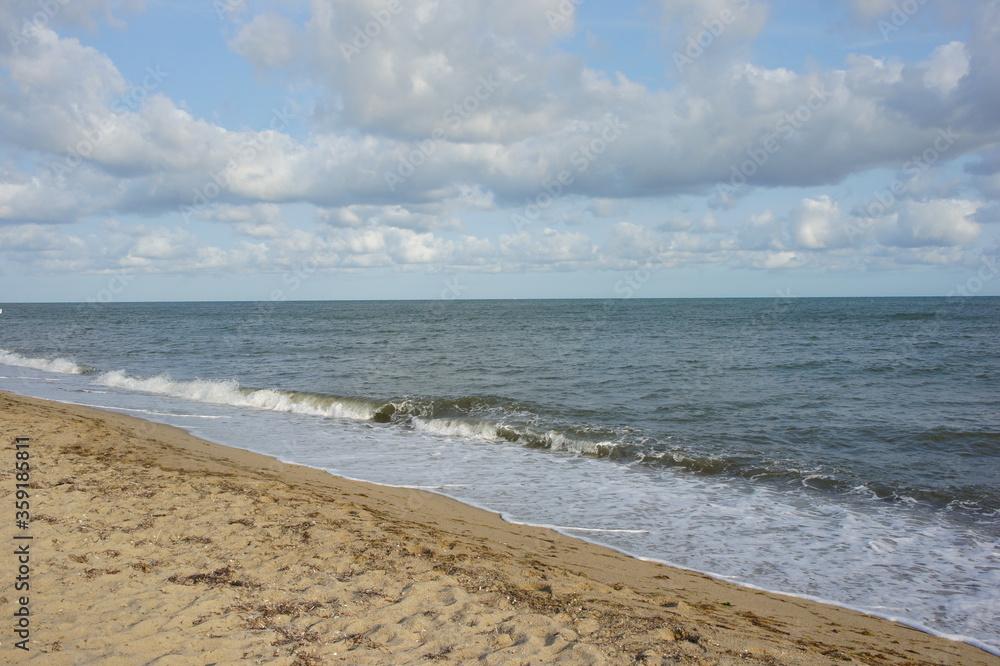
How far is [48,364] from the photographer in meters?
29.9

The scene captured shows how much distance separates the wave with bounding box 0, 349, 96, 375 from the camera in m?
27.7

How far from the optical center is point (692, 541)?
8148mm

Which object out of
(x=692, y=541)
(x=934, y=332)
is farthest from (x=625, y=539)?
(x=934, y=332)

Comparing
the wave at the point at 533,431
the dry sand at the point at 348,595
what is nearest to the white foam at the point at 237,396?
the wave at the point at 533,431

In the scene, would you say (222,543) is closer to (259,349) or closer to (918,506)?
(918,506)

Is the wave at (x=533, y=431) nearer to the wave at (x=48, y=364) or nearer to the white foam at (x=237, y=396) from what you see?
the white foam at (x=237, y=396)

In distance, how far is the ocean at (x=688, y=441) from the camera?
7.68 m

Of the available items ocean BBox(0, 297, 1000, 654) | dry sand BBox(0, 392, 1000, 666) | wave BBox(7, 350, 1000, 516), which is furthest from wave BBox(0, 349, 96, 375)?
dry sand BBox(0, 392, 1000, 666)

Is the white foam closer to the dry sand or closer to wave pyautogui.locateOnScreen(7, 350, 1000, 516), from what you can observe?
wave pyautogui.locateOnScreen(7, 350, 1000, 516)

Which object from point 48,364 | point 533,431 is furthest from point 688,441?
point 48,364

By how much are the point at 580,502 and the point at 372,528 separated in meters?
3.94

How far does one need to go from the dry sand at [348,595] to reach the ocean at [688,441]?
1192 mm

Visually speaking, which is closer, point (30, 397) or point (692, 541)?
point (692, 541)

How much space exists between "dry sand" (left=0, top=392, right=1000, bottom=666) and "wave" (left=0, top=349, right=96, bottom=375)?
22.8 meters
